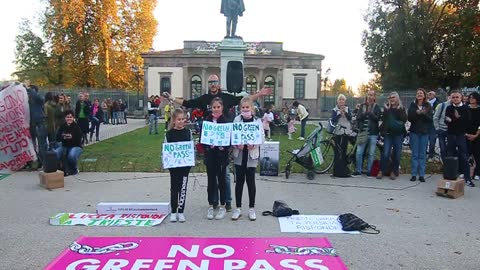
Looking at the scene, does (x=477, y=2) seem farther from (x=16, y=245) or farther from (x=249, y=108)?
(x=16, y=245)

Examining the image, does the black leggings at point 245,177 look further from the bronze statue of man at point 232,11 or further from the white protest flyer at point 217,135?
the bronze statue of man at point 232,11

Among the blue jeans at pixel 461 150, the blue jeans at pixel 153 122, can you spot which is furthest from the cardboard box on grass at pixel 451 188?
the blue jeans at pixel 153 122

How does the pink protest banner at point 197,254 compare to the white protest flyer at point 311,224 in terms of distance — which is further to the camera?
the white protest flyer at point 311,224

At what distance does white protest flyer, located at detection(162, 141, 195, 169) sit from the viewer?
6641 mm

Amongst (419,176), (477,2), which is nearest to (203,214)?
(419,176)

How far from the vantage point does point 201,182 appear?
31.7ft

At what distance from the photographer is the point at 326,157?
11078 mm

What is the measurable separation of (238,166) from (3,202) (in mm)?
4269

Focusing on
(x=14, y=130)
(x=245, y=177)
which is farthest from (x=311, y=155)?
(x=14, y=130)

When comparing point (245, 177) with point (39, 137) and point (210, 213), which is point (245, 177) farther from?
point (39, 137)

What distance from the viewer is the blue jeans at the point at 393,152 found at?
33.0ft

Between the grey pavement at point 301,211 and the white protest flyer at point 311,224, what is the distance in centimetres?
16

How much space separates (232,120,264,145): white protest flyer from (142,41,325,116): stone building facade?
4432 centimetres

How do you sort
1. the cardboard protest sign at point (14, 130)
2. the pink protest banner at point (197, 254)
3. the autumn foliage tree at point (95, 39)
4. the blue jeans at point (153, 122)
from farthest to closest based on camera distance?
the autumn foliage tree at point (95, 39) → the blue jeans at point (153, 122) → the cardboard protest sign at point (14, 130) → the pink protest banner at point (197, 254)
